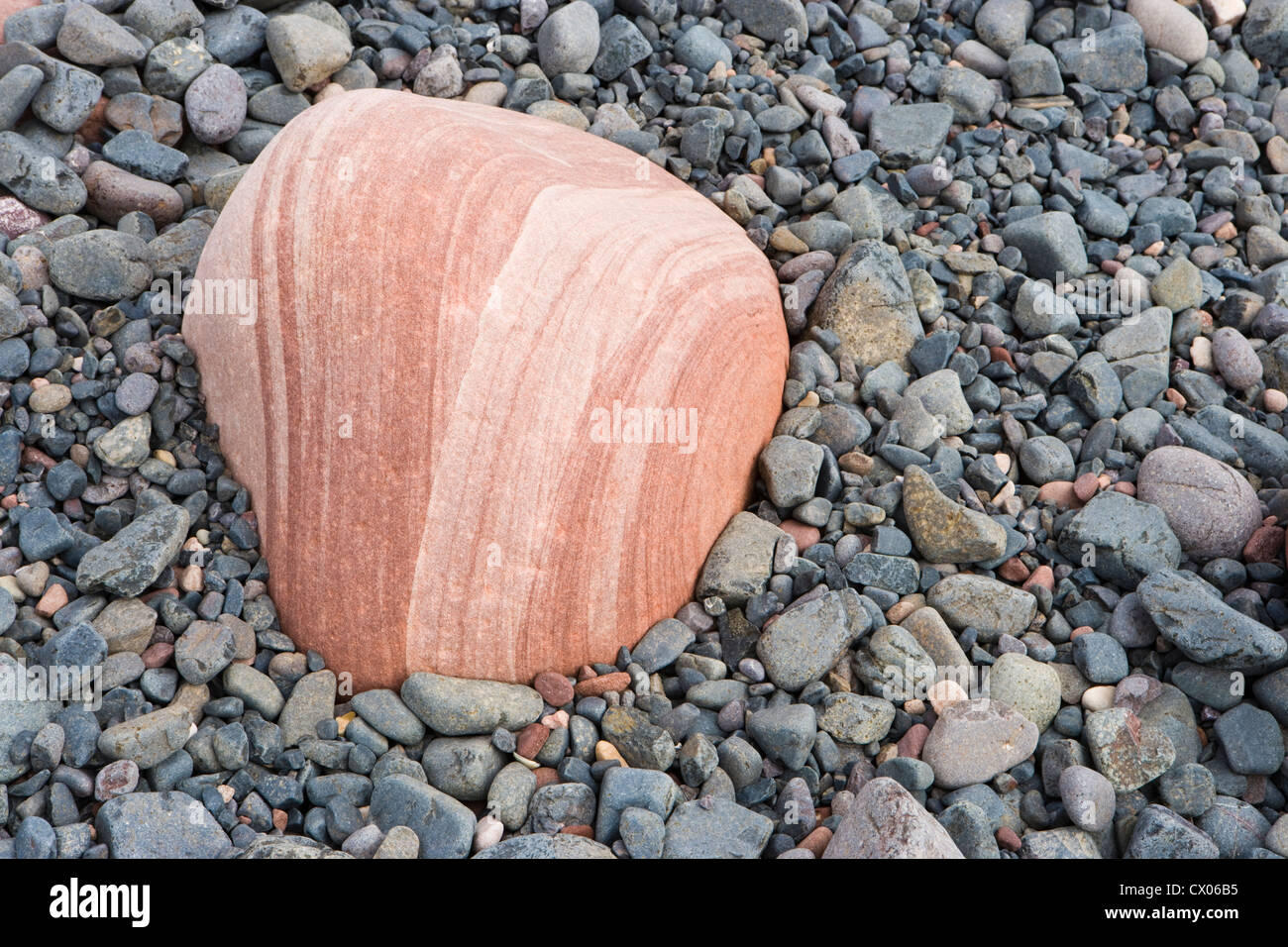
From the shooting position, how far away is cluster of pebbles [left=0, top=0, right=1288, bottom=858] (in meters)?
2.82

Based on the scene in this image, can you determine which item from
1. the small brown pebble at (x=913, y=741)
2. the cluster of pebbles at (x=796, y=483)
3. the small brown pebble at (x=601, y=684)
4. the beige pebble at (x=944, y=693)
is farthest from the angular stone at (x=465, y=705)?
the beige pebble at (x=944, y=693)

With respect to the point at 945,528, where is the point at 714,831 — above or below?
below

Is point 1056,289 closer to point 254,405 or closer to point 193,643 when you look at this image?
point 254,405

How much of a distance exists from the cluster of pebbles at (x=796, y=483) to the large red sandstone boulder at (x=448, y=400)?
0.16 m

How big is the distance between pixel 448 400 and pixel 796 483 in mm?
1164

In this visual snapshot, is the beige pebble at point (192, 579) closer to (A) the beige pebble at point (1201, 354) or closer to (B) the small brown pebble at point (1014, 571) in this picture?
(B) the small brown pebble at point (1014, 571)

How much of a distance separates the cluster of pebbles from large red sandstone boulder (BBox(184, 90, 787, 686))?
6.2 inches

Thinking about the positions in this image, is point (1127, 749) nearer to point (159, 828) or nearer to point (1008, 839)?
point (1008, 839)

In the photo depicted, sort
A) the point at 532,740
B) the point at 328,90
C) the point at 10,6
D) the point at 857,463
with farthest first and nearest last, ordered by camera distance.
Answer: the point at 328,90, the point at 10,6, the point at 857,463, the point at 532,740

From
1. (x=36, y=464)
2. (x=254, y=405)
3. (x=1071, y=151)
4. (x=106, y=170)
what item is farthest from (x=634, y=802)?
(x=1071, y=151)

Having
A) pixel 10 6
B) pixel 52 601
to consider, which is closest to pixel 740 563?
pixel 52 601

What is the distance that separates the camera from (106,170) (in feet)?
12.6

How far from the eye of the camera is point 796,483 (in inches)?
134

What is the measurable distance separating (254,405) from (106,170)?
1.37 meters
